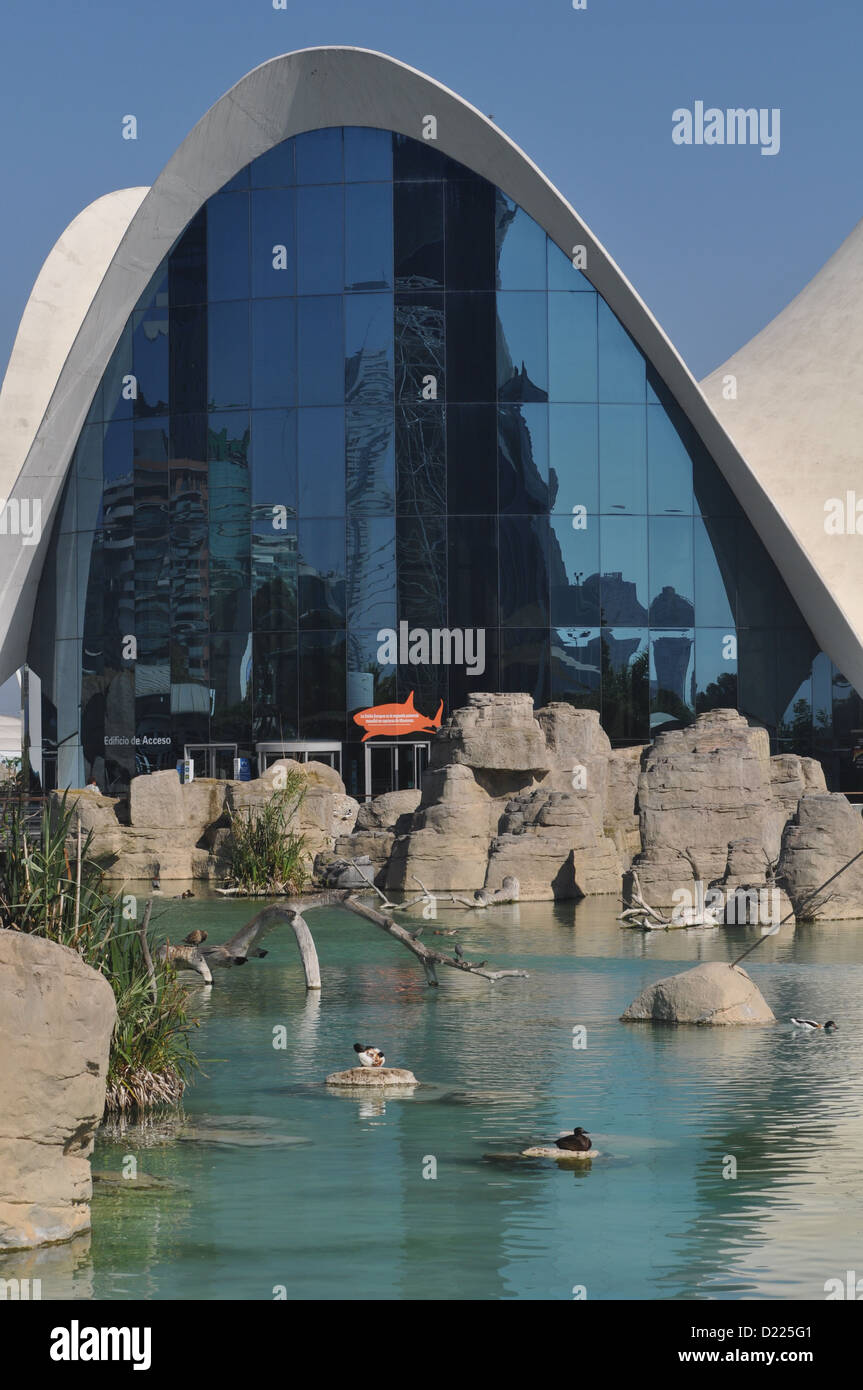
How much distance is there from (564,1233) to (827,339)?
37283 millimetres

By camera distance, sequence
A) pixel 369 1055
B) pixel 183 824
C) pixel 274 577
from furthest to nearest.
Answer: pixel 274 577 → pixel 183 824 → pixel 369 1055

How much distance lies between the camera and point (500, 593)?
1500 inches

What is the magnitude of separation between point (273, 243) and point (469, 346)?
5.00 metres

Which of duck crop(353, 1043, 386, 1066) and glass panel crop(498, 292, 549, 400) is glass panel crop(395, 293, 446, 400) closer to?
glass panel crop(498, 292, 549, 400)

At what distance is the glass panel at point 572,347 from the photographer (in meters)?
38.7

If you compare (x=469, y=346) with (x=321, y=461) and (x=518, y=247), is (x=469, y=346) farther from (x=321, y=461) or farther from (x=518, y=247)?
(x=321, y=461)

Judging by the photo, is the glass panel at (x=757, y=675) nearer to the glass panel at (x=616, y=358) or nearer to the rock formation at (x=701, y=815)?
the glass panel at (x=616, y=358)

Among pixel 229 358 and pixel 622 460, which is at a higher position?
pixel 229 358

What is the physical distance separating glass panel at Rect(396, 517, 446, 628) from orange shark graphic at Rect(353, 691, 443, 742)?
5.62 feet

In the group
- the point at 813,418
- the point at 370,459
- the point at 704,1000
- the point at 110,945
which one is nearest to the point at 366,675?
the point at 370,459

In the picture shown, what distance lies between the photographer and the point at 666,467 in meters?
39.1

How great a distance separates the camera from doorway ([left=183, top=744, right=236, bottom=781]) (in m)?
39.1
